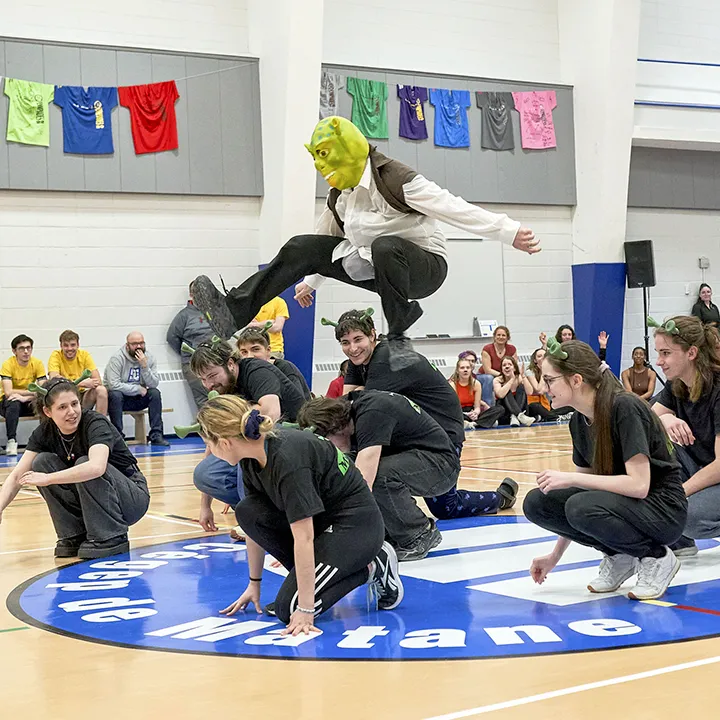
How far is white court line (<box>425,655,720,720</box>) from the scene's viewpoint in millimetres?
2387

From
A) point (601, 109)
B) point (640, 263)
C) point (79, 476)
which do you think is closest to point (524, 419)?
point (640, 263)

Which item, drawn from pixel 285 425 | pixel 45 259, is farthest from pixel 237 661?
pixel 45 259

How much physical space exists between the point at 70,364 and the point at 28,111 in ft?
8.94

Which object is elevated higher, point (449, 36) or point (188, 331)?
point (449, 36)

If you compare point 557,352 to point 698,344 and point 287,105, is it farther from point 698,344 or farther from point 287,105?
point 287,105

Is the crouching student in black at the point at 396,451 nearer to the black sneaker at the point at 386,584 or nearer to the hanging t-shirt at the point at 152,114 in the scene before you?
the black sneaker at the point at 386,584

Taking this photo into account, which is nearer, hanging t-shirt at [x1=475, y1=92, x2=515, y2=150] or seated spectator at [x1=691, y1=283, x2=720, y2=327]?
hanging t-shirt at [x1=475, y1=92, x2=515, y2=150]

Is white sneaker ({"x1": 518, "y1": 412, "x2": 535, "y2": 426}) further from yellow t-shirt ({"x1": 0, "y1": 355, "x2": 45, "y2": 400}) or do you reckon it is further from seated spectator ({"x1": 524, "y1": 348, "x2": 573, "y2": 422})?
yellow t-shirt ({"x1": 0, "y1": 355, "x2": 45, "y2": 400})

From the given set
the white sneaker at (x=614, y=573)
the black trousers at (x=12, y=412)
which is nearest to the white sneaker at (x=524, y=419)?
the black trousers at (x=12, y=412)

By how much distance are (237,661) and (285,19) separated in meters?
9.70

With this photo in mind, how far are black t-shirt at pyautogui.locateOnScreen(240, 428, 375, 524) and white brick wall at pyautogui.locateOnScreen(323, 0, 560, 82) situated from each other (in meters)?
10.0

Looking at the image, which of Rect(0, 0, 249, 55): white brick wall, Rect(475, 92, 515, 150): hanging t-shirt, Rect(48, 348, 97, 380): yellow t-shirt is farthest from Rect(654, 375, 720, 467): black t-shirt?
Rect(475, 92, 515, 150): hanging t-shirt

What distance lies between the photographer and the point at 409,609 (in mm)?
3541

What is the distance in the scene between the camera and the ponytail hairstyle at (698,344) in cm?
399
